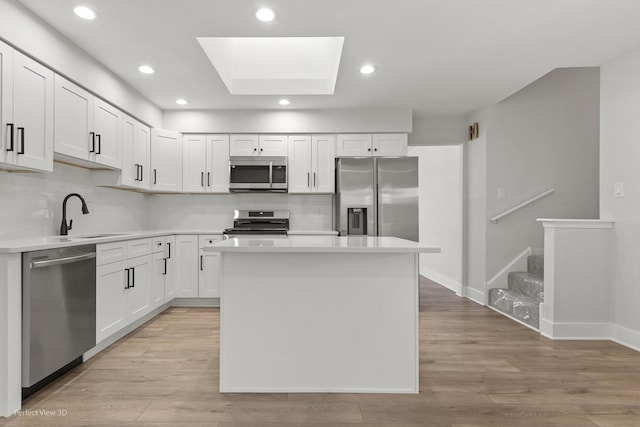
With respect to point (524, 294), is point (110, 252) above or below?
above

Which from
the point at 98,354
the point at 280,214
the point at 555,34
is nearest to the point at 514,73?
the point at 555,34

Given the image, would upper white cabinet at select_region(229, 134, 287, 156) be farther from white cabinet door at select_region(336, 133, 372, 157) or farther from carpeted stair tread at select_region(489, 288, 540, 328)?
carpeted stair tread at select_region(489, 288, 540, 328)

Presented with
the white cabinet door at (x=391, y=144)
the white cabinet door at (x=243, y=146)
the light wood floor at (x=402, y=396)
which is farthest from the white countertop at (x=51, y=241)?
the white cabinet door at (x=391, y=144)

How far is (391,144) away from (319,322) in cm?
307

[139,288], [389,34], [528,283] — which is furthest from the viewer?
[528,283]

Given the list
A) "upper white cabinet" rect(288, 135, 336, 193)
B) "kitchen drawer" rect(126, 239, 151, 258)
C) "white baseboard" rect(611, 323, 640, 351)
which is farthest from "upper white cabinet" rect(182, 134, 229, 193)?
"white baseboard" rect(611, 323, 640, 351)

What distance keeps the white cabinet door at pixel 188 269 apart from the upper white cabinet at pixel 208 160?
0.71m

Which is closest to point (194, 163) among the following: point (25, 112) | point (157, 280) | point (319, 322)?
point (157, 280)

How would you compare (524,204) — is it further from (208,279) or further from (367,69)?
(208,279)

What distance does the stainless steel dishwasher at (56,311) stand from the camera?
82.4 inches

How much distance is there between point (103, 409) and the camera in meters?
2.08

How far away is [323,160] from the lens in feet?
15.8

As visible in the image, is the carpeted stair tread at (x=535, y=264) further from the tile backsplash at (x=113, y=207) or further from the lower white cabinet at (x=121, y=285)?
the lower white cabinet at (x=121, y=285)

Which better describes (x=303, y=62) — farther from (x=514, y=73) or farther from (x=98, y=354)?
(x=98, y=354)
